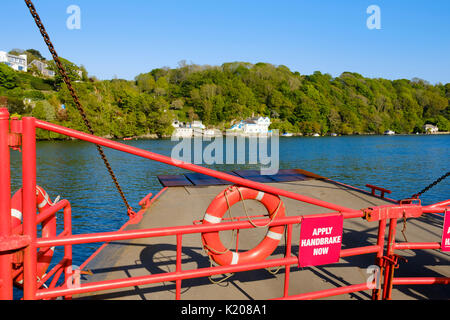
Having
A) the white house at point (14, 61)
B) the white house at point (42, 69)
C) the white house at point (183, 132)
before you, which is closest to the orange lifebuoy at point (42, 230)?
the white house at point (183, 132)

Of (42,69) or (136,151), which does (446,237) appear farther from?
(42,69)

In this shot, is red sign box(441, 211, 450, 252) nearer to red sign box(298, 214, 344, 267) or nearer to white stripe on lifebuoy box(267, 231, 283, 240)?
red sign box(298, 214, 344, 267)

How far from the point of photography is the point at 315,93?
157875 millimetres

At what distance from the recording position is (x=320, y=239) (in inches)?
155

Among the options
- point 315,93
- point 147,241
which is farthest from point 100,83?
point 147,241

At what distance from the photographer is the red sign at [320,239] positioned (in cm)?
384

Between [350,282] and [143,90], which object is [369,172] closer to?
[350,282]

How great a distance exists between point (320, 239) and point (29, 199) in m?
3.17

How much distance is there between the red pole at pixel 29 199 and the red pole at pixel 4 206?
0.43 ft

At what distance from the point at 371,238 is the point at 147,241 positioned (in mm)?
5635

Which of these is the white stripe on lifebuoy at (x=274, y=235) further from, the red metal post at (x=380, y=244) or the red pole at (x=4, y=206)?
the red pole at (x=4, y=206)

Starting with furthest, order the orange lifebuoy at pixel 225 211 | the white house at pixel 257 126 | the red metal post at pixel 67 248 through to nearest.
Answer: the white house at pixel 257 126
the orange lifebuoy at pixel 225 211
the red metal post at pixel 67 248

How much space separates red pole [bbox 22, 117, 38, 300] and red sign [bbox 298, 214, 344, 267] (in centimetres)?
280
